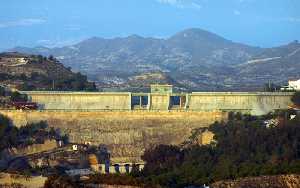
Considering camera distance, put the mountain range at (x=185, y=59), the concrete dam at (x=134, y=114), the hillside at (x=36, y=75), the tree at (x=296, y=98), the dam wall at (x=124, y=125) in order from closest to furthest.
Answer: the dam wall at (x=124, y=125)
the concrete dam at (x=134, y=114)
the tree at (x=296, y=98)
the hillside at (x=36, y=75)
the mountain range at (x=185, y=59)

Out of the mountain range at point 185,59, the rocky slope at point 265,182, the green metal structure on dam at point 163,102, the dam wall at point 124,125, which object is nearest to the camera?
the rocky slope at point 265,182

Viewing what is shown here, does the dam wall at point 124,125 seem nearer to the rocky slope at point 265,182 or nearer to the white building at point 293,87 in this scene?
the white building at point 293,87

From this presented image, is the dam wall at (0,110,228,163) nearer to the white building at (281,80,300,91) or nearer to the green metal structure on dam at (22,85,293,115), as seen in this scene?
the green metal structure on dam at (22,85,293,115)

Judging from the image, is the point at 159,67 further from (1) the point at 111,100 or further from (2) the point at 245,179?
(2) the point at 245,179

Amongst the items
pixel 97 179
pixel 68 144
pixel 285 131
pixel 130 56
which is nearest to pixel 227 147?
pixel 285 131

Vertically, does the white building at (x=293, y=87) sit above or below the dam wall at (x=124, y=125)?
above

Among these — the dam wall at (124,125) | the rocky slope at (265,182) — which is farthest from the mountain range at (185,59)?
the rocky slope at (265,182)
